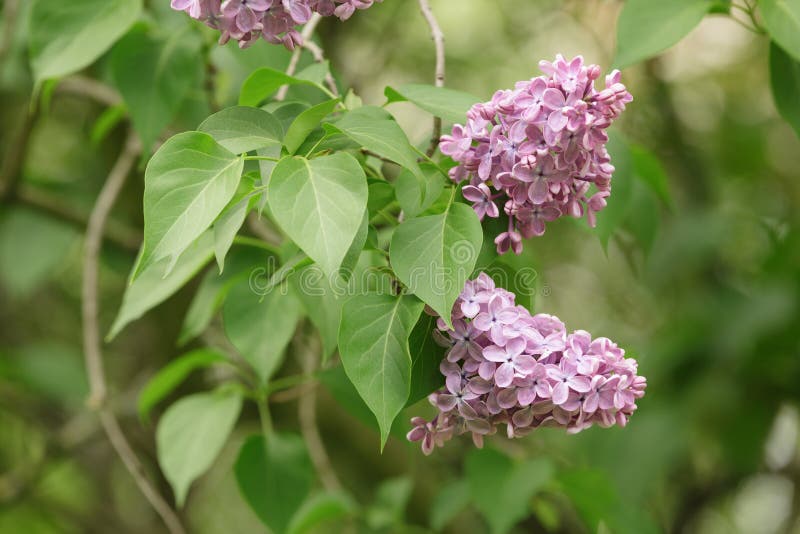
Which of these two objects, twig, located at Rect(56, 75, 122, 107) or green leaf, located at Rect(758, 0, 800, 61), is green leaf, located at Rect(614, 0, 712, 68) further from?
twig, located at Rect(56, 75, 122, 107)

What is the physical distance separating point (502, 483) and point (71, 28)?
3.55ft

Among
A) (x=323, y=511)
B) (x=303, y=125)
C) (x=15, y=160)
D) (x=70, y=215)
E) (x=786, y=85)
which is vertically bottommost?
(x=323, y=511)

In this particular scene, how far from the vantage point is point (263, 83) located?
1.11 meters

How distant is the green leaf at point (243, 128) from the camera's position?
0.96 m

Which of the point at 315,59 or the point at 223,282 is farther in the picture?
the point at 223,282

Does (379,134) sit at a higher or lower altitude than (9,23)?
higher

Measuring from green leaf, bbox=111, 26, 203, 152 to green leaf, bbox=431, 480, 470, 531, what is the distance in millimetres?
937

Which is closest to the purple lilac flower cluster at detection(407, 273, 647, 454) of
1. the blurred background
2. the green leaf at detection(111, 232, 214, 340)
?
the green leaf at detection(111, 232, 214, 340)

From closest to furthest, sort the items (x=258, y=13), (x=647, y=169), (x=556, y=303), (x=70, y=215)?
(x=258, y=13) → (x=647, y=169) → (x=70, y=215) → (x=556, y=303)

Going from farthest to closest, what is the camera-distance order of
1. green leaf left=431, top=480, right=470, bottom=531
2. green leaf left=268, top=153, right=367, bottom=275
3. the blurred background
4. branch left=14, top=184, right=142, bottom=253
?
the blurred background < branch left=14, top=184, right=142, bottom=253 < green leaf left=431, top=480, right=470, bottom=531 < green leaf left=268, top=153, right=367, bottom=275

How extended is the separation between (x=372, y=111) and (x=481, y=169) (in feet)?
0.44

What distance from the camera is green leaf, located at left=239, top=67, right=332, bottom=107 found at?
1.08 m

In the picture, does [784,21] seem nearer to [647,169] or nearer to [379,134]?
[647,169]

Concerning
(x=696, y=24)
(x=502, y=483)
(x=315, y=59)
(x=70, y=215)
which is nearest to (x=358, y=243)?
(x=315, y=59)
